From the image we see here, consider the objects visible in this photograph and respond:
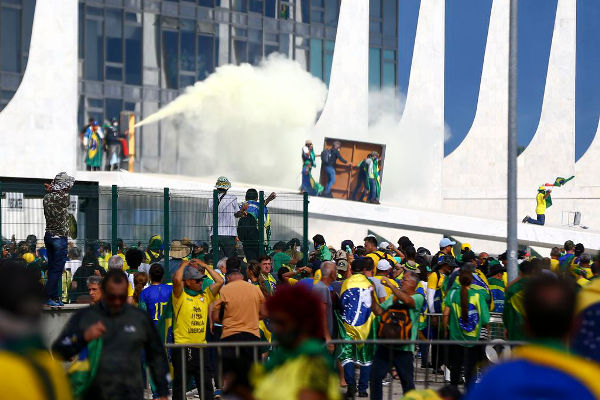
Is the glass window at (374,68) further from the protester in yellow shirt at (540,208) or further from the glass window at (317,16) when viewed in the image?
the protester in yellow shirt at (540,208)

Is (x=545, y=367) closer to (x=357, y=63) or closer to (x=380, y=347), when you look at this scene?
(x=380, y=347)

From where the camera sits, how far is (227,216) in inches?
612

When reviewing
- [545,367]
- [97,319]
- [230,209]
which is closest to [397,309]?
[97,319]

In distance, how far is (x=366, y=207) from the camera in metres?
31.0

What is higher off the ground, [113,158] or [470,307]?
[113,158]

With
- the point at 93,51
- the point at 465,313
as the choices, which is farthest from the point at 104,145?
the point at 465,313

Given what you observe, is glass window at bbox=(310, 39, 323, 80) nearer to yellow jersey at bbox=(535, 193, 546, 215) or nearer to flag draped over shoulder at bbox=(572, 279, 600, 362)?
yellow jersey at bbox=(535, 193, 546, 215)

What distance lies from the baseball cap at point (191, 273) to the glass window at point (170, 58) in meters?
32.6

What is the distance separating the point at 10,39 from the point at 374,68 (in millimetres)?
16487

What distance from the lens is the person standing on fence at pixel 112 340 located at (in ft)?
18.8

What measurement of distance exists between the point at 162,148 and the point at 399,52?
11.9 meters

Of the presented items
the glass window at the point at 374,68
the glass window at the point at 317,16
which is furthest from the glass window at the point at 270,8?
the glass window at the point at 374,68

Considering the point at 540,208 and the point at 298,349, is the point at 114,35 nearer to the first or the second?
the point at 540,208

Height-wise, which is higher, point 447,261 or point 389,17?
point 389,17
